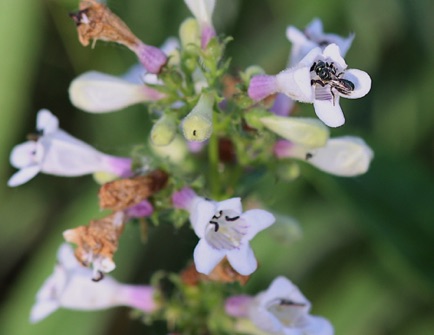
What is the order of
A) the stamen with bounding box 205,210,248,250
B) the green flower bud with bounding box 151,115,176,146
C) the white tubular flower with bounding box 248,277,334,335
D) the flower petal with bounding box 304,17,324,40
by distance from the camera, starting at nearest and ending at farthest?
1. the stamen with bounding box 205,210,248,250
2. the green flower bud with bounding box 151,115,176,146
3. the white tubular flower with bounding box 248,277,334,335
4. the flower petal with bounding box 304,17,324,40

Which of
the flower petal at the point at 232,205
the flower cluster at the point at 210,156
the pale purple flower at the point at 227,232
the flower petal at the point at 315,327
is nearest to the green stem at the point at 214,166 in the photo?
the flower cluster at the point at 210,156

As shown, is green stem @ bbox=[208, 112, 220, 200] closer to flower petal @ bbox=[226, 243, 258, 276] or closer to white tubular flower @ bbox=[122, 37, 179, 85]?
white tubular flower @ bbox=[122, 37, 179, 85]

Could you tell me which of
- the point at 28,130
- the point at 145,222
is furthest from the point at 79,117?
the point at 145,222

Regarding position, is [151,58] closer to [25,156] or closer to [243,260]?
[25,156]

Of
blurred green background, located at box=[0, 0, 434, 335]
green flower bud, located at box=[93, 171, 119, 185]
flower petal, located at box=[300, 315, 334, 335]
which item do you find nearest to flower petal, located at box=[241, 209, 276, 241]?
flower petal, located at box=[300, 315, 334, 335]

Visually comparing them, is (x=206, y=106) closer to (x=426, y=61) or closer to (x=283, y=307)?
(x=283, y=307)
